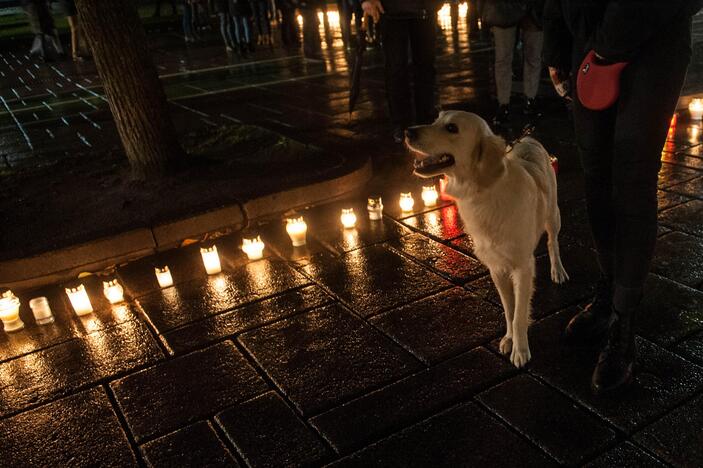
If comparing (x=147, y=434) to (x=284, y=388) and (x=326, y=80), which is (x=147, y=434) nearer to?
(x=284, y=388)

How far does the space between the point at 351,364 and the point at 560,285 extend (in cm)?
144

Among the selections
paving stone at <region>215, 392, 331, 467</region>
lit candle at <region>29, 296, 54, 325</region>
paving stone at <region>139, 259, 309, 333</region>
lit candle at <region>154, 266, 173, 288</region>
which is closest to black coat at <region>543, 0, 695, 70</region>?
paving stone at <region>215, 392, 331, 467</region>

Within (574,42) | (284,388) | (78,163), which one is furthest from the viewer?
(78,163)

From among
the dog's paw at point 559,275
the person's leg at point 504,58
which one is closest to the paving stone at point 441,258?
the dog's paw at point 559,275

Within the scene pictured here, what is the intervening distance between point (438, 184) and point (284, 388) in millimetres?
3077

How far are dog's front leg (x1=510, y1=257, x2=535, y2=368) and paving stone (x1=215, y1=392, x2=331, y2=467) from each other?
1.06 meters

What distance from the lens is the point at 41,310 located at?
12.8ft

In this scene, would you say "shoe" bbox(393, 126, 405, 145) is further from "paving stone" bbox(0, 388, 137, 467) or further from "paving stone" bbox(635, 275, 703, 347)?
"paving stone" bbox(0, 388, 137, 467)

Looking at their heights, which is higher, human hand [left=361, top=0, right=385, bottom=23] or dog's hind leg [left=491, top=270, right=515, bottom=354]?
human hand [left=361, top=0, right=385, bottom=23]

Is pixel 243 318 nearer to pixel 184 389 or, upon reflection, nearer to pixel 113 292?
pixel 184 389

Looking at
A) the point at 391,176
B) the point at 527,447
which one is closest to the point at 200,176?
the point at 391,176

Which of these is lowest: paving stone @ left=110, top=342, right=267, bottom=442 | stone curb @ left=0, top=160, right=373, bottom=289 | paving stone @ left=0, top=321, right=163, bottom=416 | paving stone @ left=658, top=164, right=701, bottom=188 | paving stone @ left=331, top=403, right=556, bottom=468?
paving stone @ left=331, top=403, right=556, bottom=468

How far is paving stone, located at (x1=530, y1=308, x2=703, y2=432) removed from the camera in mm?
2615

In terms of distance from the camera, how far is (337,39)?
18.0m
